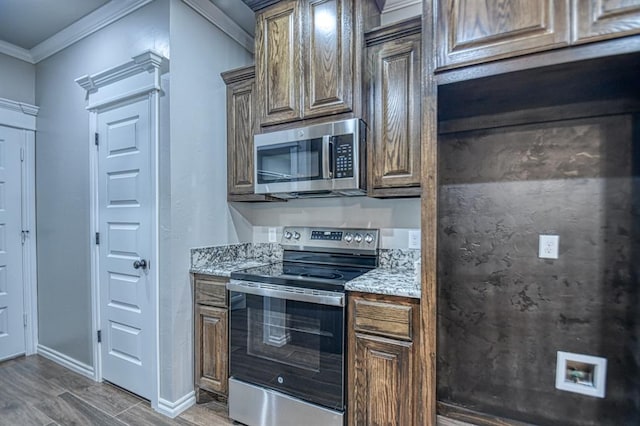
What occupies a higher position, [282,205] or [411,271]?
[282,205]

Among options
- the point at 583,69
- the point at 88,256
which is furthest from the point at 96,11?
the point at 583,69

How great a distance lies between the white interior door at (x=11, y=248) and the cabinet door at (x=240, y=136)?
6.90ft

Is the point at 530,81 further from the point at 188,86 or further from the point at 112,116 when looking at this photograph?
the point at 112,116

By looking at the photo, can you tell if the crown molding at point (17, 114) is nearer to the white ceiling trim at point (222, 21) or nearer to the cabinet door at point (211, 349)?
the white ceiling trim at point (222, 21)

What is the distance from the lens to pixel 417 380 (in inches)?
61.4

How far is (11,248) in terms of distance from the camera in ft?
9.59

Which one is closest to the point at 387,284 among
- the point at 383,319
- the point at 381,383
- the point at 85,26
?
the point at 383,319

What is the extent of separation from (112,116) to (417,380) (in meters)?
2.69

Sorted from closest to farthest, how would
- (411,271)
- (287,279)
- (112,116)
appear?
(287,279) → (411,271) → (112,116)

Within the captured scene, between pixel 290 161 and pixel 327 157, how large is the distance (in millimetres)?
295

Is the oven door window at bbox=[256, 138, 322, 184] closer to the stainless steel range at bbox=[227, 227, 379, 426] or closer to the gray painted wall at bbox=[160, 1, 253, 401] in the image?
the gray painted wall at bbox=[160, 1, 253, 401]

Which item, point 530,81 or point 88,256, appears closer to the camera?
point 530,81

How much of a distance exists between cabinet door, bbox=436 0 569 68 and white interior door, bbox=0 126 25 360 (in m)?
3.63

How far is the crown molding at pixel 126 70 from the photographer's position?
A: 82.2 inches
